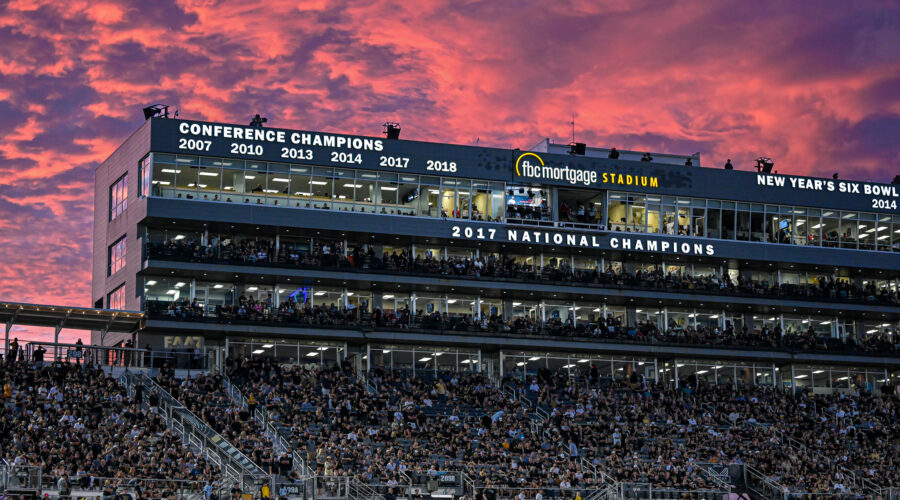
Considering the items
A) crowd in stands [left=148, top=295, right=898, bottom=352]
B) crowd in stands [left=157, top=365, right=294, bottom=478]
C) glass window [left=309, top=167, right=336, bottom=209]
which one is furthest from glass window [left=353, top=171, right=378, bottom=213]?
crowd in stands [left=157, top=365, right=294, bottom=478]

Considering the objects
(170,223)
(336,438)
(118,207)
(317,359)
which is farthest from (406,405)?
(118,207)

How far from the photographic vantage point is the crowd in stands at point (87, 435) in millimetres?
48719

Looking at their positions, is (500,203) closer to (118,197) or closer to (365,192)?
(365,192)

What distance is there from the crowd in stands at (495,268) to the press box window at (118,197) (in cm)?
529

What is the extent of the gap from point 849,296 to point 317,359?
3476cm

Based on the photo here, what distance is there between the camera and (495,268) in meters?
78.3

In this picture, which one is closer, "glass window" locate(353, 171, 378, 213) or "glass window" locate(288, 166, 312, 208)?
"glass window" locate(288, 166, 312, 208)

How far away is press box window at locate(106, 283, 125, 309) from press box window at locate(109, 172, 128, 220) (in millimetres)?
4318

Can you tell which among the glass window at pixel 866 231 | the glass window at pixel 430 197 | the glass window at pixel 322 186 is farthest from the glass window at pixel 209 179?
the glass window at pixel 866 231

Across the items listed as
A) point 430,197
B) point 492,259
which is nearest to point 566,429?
point 492,259

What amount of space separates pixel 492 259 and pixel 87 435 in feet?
107

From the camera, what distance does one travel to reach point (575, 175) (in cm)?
8056

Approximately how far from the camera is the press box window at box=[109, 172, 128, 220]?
7556 centimetres

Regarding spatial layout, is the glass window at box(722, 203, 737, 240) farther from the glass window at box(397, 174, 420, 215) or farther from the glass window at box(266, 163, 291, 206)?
the glass window at box(266, 163, 291, 206)
